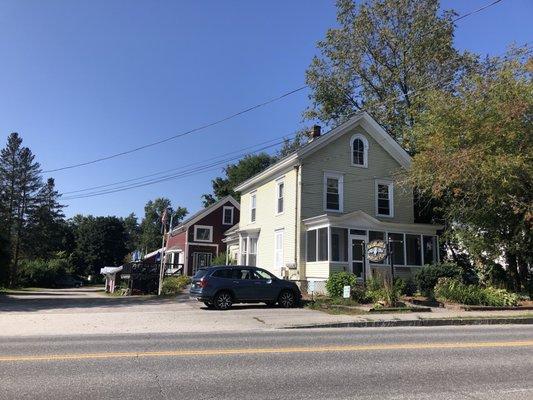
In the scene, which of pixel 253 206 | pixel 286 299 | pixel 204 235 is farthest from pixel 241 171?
pixel 286 299

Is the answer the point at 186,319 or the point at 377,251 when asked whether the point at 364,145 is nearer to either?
the point at 377,251

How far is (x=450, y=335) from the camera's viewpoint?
40.8 feet

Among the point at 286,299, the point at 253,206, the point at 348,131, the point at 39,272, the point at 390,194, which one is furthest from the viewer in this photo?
the point at 39,272

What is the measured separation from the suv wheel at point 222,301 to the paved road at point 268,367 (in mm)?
7447

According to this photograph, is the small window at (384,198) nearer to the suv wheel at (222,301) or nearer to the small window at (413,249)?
the small window at (413,249)

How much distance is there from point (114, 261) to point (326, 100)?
5749cm

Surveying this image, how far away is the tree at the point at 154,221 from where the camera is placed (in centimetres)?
11506

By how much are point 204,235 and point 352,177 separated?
76.4 feet

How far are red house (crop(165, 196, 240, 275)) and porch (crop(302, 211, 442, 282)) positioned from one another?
22677 mm

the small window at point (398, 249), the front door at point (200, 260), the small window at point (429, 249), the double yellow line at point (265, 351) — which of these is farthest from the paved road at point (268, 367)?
the front door at point (200, 260)

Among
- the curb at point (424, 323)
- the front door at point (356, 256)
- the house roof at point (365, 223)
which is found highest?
the house roof at point (365, 223)

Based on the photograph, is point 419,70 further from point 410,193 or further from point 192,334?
point 192,334

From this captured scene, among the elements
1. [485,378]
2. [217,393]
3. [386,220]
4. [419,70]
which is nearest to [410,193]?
[386,220]

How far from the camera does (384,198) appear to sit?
2903 centimetres
